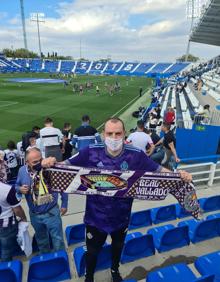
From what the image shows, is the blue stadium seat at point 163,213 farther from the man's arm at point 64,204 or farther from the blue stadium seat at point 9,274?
the blue stadium seat at point 9,274

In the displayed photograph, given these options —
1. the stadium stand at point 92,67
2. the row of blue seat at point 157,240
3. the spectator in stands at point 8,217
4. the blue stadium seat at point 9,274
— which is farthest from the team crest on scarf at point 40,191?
the stadium stand at point 92,67

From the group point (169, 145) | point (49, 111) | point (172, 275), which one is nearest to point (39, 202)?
point (172, 275)

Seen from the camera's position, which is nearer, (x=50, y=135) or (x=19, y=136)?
(x=50, y=135)

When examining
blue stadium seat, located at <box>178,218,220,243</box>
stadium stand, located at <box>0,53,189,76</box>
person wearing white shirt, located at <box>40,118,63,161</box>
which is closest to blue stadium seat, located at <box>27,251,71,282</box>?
blue stadium seat, located at <box>178,218,220,243</box>

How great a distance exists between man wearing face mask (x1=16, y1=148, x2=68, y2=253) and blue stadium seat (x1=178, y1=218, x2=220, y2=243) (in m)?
2.20

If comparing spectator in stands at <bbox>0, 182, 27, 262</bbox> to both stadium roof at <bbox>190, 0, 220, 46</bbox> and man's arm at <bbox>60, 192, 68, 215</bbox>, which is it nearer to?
man's arm at <bbox>60, 192, 68, 215</bbox>

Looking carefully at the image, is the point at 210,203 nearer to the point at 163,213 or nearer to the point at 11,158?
the point at 163,213

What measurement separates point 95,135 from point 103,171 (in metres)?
5.05

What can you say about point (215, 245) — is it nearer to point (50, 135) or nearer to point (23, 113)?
point (50, 135)

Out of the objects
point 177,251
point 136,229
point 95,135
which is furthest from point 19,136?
point 177,251

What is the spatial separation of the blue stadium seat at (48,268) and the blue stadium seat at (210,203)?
3.50 metres

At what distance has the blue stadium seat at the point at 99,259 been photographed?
3642 mm

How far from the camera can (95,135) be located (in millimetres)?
8078

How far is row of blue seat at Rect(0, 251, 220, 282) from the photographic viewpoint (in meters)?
3.10
